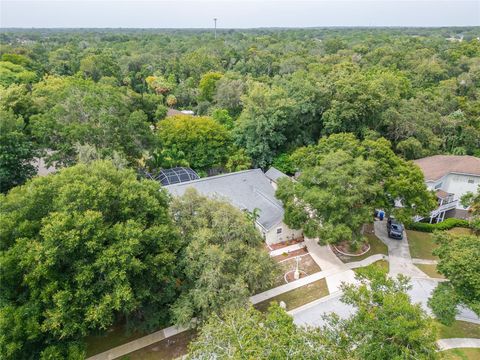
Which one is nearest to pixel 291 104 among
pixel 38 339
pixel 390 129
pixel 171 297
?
pixel 390 129

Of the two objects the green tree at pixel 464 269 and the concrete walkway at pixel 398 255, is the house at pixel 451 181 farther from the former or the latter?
the green tree at pixel 464 269

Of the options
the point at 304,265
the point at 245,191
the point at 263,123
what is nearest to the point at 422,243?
the point at 304,265

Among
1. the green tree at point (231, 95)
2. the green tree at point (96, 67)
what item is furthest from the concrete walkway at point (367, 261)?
the green tree at point (96, 67)

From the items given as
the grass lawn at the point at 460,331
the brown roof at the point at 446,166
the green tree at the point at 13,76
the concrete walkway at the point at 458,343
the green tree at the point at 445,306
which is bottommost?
the grass lawn at the point at 460,331

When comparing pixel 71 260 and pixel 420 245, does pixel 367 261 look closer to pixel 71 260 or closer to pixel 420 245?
pixel 420 245

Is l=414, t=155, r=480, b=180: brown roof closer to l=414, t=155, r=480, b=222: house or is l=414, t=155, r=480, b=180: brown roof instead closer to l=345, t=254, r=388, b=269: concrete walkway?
l=414, t=155, r=480, b=222: house

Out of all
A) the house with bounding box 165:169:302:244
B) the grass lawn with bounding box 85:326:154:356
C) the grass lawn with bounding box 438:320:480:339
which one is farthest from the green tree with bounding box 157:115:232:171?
the grass lawn with bounding box 438:320:480:339

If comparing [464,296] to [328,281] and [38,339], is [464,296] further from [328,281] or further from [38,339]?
[38,339]
